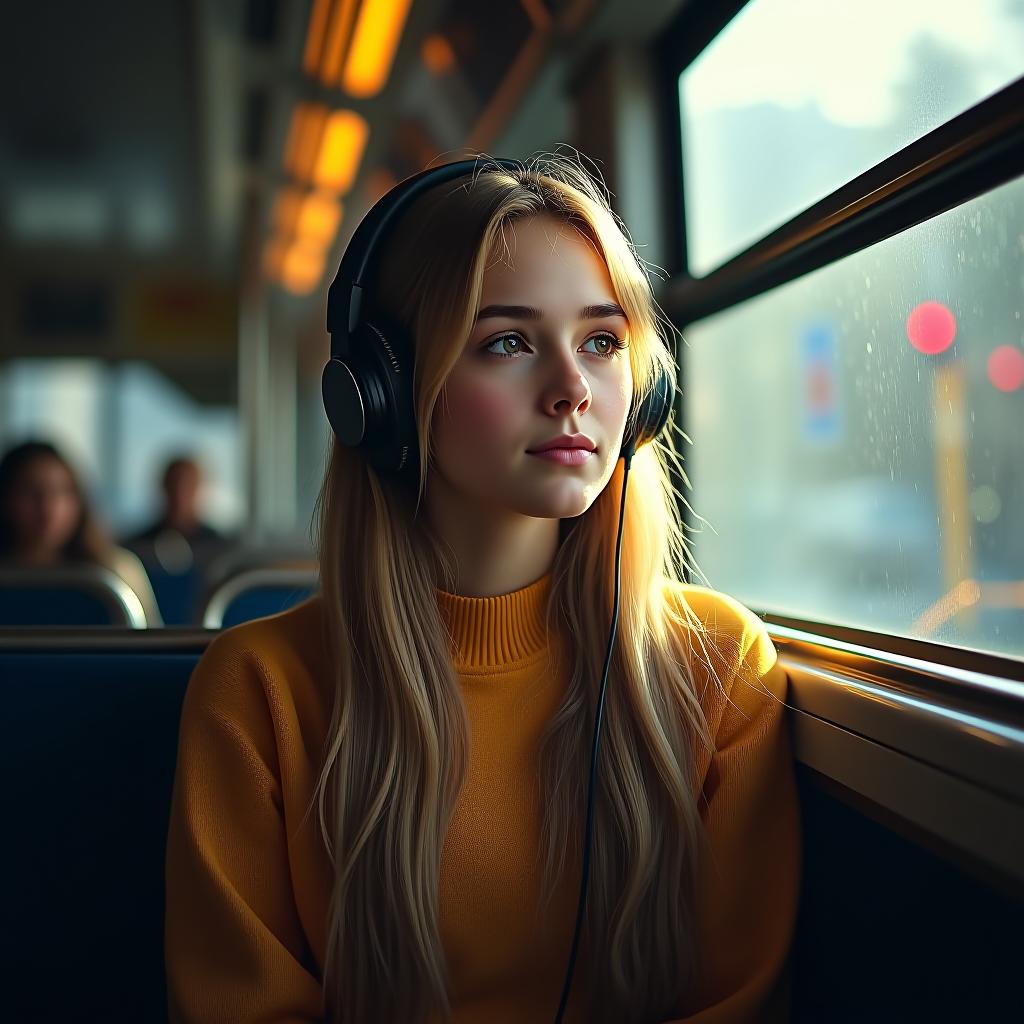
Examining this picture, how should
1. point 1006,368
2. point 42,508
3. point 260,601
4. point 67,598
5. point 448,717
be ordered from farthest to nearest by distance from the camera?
point 42,508 → point 260,601 → point 67,598 → point 448,717 → point 1006,368

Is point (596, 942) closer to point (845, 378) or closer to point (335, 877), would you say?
point (335, 877)

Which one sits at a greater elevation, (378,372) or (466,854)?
(378,372)

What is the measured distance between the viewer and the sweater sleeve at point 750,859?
972mm

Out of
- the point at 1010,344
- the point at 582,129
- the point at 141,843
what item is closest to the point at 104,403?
the point at 582,129

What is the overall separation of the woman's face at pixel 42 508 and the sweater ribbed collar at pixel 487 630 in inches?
111

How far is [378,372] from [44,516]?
2905mm

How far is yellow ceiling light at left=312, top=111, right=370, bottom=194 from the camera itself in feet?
13.0

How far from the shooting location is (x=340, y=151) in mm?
4320

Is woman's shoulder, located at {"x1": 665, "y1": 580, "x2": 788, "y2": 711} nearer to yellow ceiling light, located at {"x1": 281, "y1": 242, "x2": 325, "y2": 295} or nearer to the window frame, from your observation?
the window frame

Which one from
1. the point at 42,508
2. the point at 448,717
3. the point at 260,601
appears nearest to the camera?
the point at 448,717

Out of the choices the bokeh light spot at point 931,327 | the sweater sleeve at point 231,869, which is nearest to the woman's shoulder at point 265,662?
the sweater sleeve at point 231,869

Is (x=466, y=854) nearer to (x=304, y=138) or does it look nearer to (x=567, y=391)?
(x=567, y=391)

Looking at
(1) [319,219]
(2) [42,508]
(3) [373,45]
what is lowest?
(2) [42,508]

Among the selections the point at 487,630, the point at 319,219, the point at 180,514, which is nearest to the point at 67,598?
the point at 487,630
